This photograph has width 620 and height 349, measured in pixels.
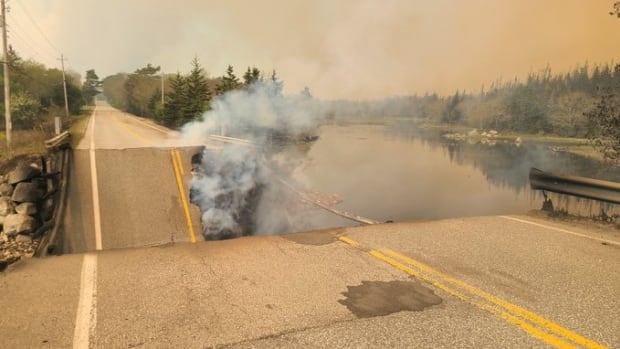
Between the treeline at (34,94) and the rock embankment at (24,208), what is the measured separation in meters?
18.4

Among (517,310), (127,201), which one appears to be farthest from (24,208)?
(517,310)

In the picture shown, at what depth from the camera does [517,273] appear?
4.95m

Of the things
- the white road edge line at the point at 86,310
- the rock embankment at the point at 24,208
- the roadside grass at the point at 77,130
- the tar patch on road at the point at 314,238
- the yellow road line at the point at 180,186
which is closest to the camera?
the white road edge line at the point at 86,310

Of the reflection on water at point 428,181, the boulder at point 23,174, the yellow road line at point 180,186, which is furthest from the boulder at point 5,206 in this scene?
the reflection on water at point 428,181

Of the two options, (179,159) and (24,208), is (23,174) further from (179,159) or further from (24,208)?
(179,159)

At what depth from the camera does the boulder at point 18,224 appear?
8703mm

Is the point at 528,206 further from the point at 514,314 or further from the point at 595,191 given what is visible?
the point at 514,314

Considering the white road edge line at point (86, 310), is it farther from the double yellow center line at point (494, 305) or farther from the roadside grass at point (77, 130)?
the roadside grass at point (77, 130)

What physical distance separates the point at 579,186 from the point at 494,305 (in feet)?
19.2

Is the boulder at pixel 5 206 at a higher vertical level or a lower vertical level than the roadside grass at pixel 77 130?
lower

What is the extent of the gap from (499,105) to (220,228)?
6523 cm

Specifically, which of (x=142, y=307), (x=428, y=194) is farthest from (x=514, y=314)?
(x=428, y=194)

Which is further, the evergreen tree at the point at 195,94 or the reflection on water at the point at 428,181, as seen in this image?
the evergreen tree at the point at 195,94

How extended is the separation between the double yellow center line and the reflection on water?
13096 mm
